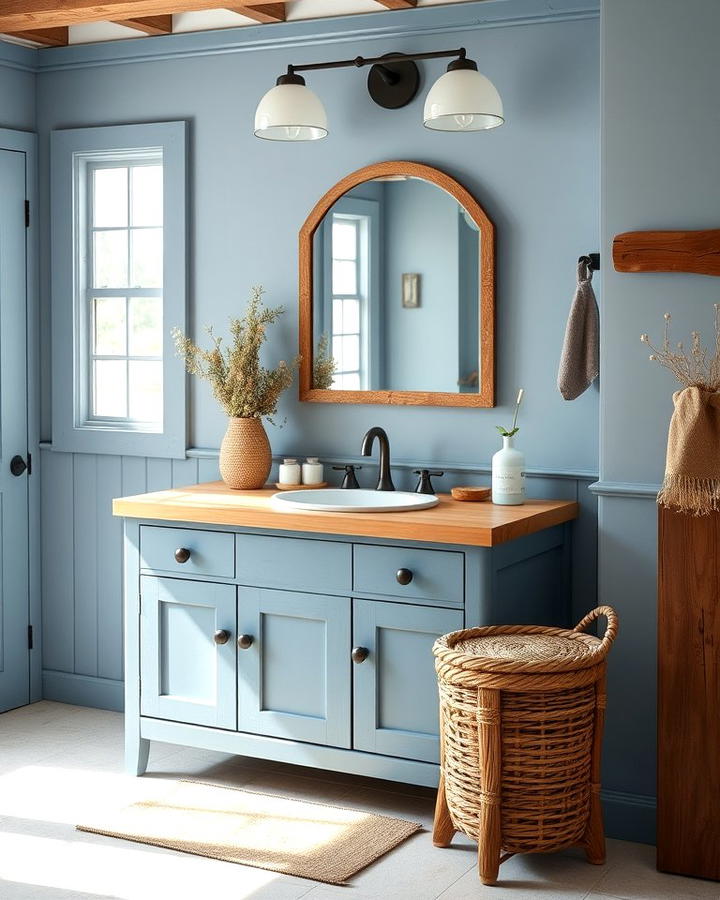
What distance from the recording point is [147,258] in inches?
183

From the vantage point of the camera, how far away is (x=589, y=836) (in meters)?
3.29

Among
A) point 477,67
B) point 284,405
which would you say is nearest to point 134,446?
point 284,405

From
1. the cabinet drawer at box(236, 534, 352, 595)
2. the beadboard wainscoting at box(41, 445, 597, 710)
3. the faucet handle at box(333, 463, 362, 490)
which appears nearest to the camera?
the cabinet drawer at box(236, 534, 352, 595)

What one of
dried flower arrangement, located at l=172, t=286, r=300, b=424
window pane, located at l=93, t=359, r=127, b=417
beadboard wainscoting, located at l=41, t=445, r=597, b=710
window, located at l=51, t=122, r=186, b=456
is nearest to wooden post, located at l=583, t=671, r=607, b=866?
dried flower arrangement, located at l=172, t=286, r=300, b=424

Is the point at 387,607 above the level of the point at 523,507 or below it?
below

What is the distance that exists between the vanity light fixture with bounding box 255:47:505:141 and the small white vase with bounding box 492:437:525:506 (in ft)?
3.24

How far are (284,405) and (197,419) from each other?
1.26 ft

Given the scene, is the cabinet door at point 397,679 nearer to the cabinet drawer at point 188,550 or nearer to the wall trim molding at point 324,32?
the cabinet drawer at point 188,550

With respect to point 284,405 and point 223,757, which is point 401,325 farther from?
point 223,757

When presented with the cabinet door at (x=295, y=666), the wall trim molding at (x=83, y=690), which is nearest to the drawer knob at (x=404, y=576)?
the cabinet door at (x=295, y=666)

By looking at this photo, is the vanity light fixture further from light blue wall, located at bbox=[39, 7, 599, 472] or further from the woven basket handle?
the woven basket handle

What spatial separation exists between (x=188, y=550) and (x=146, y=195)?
1.53 metres

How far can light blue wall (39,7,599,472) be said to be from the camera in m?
3.82

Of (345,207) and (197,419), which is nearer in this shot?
(345,207)
